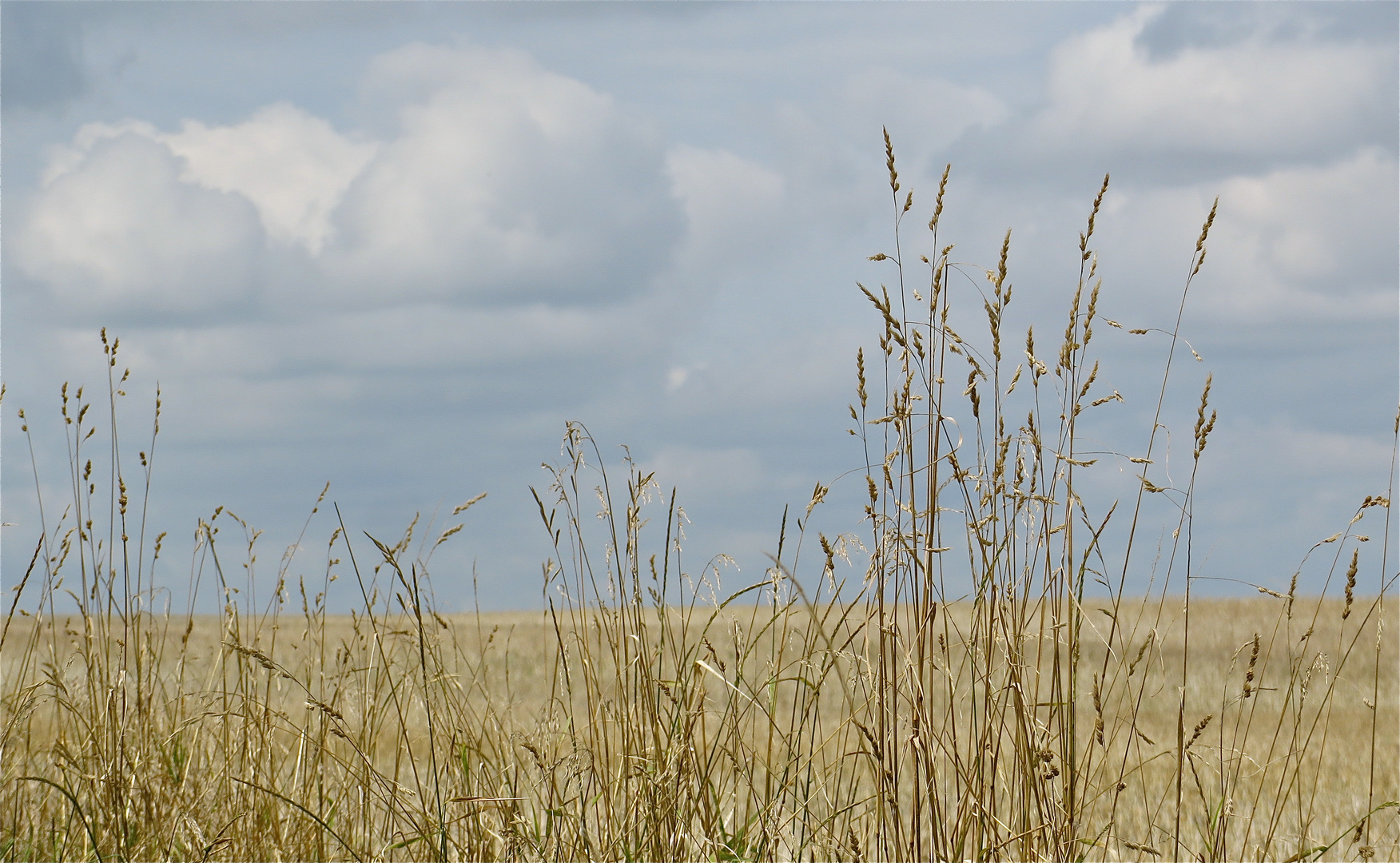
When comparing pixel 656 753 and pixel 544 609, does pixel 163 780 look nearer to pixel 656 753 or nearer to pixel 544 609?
pixel 544 609

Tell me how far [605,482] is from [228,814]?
1509mm

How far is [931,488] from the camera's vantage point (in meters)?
2.13

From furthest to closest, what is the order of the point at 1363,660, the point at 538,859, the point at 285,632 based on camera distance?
the point at 285,632 < the point at 1363,660 < the point at 538,859

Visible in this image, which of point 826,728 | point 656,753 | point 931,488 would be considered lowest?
point 826,728

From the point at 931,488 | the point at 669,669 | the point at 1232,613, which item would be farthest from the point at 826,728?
the point at 1232,613

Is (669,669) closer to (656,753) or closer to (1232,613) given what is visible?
(1232,613)

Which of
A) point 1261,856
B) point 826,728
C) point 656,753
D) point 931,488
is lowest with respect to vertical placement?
point 826,728

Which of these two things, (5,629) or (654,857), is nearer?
(654,857)

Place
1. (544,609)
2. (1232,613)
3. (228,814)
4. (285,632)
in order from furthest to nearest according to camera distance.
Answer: (285,632) → (1232,613) → (228,814) → (544,609)

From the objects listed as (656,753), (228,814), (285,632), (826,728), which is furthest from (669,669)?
(656,753)

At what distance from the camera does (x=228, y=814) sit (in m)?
2.93

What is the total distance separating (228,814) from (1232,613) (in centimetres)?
1257

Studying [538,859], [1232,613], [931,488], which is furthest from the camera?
[1232,613]

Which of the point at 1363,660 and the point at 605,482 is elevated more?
the point at 605,482
